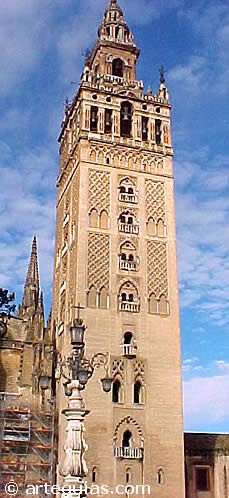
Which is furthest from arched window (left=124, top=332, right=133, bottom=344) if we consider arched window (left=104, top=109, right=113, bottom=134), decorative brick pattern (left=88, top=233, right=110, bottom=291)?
arched window (left=104, top=109, right=113, bottom=134)

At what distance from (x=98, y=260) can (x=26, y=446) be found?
7.87m

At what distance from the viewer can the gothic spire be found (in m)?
32.8

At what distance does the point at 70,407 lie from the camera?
34.7ft

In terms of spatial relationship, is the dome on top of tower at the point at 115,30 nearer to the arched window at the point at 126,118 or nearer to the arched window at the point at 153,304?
the arched window at the point at 126,118

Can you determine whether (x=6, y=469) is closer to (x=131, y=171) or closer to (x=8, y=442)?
(x=8, y=442)

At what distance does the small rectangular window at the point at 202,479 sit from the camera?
25.0 metres

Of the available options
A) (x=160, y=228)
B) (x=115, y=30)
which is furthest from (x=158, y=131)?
(x=115, y=30)

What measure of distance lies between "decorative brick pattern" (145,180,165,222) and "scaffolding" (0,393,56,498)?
9.53m

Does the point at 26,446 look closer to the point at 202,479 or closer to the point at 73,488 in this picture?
the point at 202,479

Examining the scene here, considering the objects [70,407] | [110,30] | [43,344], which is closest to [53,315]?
[43,344]

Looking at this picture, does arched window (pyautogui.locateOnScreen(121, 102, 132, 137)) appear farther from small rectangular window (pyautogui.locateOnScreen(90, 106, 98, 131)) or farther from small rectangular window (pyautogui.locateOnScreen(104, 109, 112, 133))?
small rectangular window (pyautogui.locateOnScreen(90, 106, 98, 131))

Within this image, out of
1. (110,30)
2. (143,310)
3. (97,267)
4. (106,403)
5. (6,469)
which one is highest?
(110,30)

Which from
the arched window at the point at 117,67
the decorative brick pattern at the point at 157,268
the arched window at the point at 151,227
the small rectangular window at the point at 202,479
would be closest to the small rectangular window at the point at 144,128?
the arched window at the point at 117,67

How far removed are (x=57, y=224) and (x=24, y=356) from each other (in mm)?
7940
